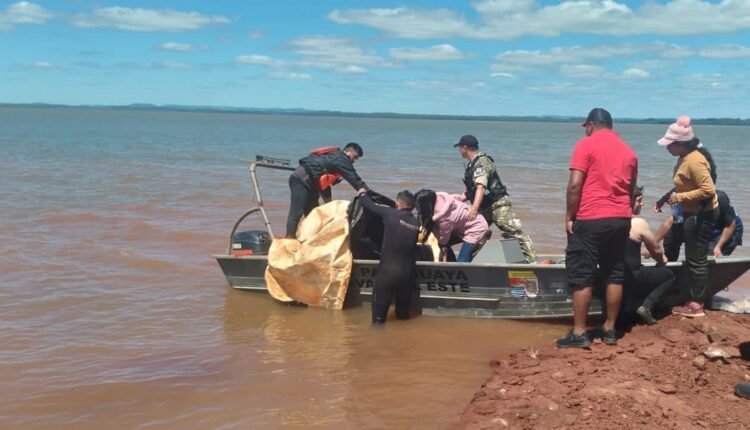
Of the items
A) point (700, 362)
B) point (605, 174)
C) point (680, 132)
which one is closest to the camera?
point (700, 362)

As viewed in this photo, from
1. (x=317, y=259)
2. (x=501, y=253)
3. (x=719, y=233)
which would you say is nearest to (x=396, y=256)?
(x=317, y=259)

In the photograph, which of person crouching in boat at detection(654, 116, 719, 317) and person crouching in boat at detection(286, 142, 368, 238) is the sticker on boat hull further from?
person crouching in boat at detection(286, 142, 368, 238)

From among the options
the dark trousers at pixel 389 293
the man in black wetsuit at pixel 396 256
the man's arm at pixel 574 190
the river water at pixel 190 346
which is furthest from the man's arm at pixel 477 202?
the man's arm at pixel 574 190

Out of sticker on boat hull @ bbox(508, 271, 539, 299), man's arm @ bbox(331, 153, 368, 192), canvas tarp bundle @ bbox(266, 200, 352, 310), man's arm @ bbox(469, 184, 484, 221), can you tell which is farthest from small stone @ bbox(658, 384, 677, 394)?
man's arm @ bbox(331, 153, 368, 192)

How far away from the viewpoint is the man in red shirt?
17.2 ft

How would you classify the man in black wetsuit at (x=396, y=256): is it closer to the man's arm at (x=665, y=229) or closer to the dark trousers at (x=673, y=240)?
the man's arm at (x=665, y=229)

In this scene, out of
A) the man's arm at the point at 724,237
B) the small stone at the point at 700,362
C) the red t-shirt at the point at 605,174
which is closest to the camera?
the small stone at the point at 700,362

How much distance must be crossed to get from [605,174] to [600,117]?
46 cm

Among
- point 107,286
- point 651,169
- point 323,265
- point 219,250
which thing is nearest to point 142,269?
point 107,286

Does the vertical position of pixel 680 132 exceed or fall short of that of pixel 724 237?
it exceeds it

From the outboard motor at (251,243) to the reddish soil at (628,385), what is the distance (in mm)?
3220

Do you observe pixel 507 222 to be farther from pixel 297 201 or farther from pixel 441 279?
pixel 297 201

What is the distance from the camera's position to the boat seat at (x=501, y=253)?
7105 millimetres

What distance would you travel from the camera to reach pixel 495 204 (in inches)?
282
